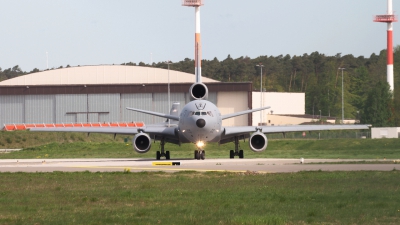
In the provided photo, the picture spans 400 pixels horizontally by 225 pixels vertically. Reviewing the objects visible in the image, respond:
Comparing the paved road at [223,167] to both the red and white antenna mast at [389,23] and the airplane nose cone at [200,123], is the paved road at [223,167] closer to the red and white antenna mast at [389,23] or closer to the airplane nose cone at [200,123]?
the airplane nose cone at [200,123]

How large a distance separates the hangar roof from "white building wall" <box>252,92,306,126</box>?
1437cm

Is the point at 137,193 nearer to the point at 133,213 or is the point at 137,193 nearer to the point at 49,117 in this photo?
the point at 133,213

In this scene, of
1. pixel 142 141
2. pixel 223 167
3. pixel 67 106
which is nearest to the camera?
pixel 223 167

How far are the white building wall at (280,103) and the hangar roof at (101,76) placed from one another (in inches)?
566

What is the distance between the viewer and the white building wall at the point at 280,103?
120m

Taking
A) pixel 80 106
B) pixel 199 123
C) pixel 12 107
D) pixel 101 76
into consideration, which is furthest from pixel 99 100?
pixel 199 123

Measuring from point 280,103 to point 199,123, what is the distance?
86526 mm

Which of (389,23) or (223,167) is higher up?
(389,23)

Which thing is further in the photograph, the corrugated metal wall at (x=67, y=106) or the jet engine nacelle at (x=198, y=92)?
the corrugated metal wall at (x=67, y=106)

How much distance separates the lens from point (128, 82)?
112m

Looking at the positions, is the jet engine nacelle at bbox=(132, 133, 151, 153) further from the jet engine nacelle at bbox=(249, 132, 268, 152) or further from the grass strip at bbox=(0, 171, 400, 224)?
the grass strip at bbox=(0, 171, 400, 224)

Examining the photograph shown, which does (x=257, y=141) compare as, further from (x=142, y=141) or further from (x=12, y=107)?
(x=12, y=107)

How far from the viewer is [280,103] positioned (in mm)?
130000

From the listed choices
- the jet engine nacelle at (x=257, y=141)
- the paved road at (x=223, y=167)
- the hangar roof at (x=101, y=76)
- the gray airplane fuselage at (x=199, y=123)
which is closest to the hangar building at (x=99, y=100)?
the hangar roof at (x=101, y=76)
